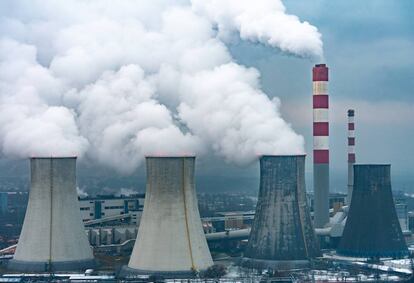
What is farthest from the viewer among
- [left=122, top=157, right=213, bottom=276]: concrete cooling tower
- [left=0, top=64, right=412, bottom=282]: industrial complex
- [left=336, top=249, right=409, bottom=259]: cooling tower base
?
[left=336, top=249, right=409, bottom=259]: cooling tower base

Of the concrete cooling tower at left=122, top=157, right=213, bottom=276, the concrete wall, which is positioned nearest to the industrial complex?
the concrete cooling tower at left=122, top=157, right=213, bottom=276

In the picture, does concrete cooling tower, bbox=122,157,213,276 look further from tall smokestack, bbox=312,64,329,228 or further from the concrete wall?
the concrete wall

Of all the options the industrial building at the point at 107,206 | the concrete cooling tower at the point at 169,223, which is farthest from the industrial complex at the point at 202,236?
the industrial building at the point at 107,206

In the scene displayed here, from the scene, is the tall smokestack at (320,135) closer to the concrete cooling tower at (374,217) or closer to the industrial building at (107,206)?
the concrete cooling tower at (374,217)

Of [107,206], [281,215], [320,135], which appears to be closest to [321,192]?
[320,135]

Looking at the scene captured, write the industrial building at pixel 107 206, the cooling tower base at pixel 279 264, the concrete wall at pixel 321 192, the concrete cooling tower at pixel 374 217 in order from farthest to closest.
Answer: the industrial building at pixel 107 206
the concrete wall at pixel 321 192
the concrete cooling tower at pixel 374 217
the cooling tower base at pixel 279 264

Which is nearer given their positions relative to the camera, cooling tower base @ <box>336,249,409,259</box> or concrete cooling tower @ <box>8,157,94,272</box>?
concrete cooling tower @ <box>8,157,94,272</box>
